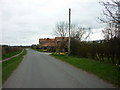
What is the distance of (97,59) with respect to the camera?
55.8 feet

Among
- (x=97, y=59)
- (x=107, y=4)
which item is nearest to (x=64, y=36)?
(x=97, y=59)

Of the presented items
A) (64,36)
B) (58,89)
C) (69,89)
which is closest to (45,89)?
(58,89)

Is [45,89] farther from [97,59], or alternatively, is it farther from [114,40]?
[97,59]

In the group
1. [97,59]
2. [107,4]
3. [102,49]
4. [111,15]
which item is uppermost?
[107,4]

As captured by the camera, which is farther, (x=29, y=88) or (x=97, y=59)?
(x=97, y=59)

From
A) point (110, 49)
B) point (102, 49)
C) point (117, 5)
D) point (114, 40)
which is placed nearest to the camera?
point (117, 5)

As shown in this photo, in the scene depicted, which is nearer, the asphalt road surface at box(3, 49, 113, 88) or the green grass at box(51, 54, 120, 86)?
the asphalt road surface at box(3, 49, 113, 88)

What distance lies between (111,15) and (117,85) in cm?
458

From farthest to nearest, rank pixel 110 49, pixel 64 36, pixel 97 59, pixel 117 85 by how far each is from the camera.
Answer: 1. pixel 64 36
2. pixel 97 59
3. pixel 110 49
4. pixel 117 85

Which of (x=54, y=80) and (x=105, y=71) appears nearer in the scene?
(x=54, y=80)

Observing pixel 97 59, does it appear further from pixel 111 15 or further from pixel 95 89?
pixel 95 89

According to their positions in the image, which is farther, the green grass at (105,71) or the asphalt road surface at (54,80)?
the green grass at (105,71)

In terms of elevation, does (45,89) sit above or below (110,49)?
below

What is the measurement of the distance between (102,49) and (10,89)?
10740mm
